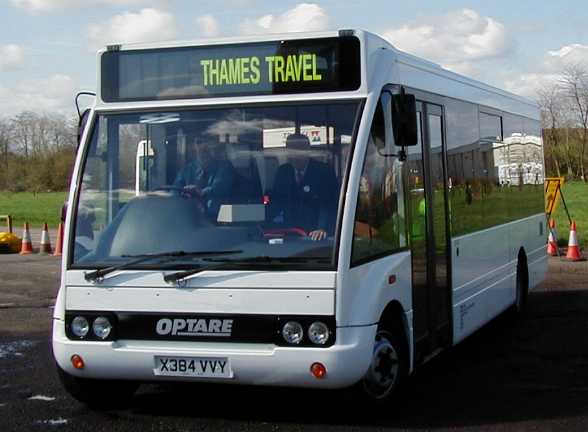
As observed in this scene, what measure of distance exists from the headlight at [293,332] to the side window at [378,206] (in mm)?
534

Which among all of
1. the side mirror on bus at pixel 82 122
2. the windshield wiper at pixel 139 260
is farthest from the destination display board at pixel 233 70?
the windshield wiper at pixel 139 260

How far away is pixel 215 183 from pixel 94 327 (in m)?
1.25

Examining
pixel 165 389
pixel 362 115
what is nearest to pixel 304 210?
pixel 362 115

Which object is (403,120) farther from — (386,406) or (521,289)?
(521,289)

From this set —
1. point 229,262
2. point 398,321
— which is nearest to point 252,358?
point 229,262

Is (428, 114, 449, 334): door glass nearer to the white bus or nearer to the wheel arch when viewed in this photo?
the white bus

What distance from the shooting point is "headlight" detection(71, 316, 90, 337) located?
6508mm

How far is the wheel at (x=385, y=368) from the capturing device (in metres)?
6.55

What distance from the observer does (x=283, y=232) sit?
6371 millimetres

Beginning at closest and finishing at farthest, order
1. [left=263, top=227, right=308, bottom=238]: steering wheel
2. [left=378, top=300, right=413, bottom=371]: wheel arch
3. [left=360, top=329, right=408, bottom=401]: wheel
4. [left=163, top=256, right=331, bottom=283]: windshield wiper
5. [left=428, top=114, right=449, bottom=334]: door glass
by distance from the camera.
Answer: [left=163, top=256, right=331, bottom=283]: windshield wiper < [left=263, top=227, right=308, bottom=238]: steering wheel < [left=360, top=329, right=408, bottom=401]: wheel < [left=378, top=300, right=413, bottom=371]: wheel arch < [left=428, top=114, right=449, bottom=334]: door glass

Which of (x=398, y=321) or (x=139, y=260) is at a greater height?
(x=139, y=260)

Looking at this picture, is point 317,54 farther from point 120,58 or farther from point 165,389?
point 165,389

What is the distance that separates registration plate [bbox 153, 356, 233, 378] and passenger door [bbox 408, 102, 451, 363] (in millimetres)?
1788

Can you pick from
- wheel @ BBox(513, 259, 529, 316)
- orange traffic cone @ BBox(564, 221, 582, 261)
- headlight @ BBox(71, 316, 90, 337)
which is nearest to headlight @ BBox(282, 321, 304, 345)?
headlight @ BBox(71, 316, 90, 337)
